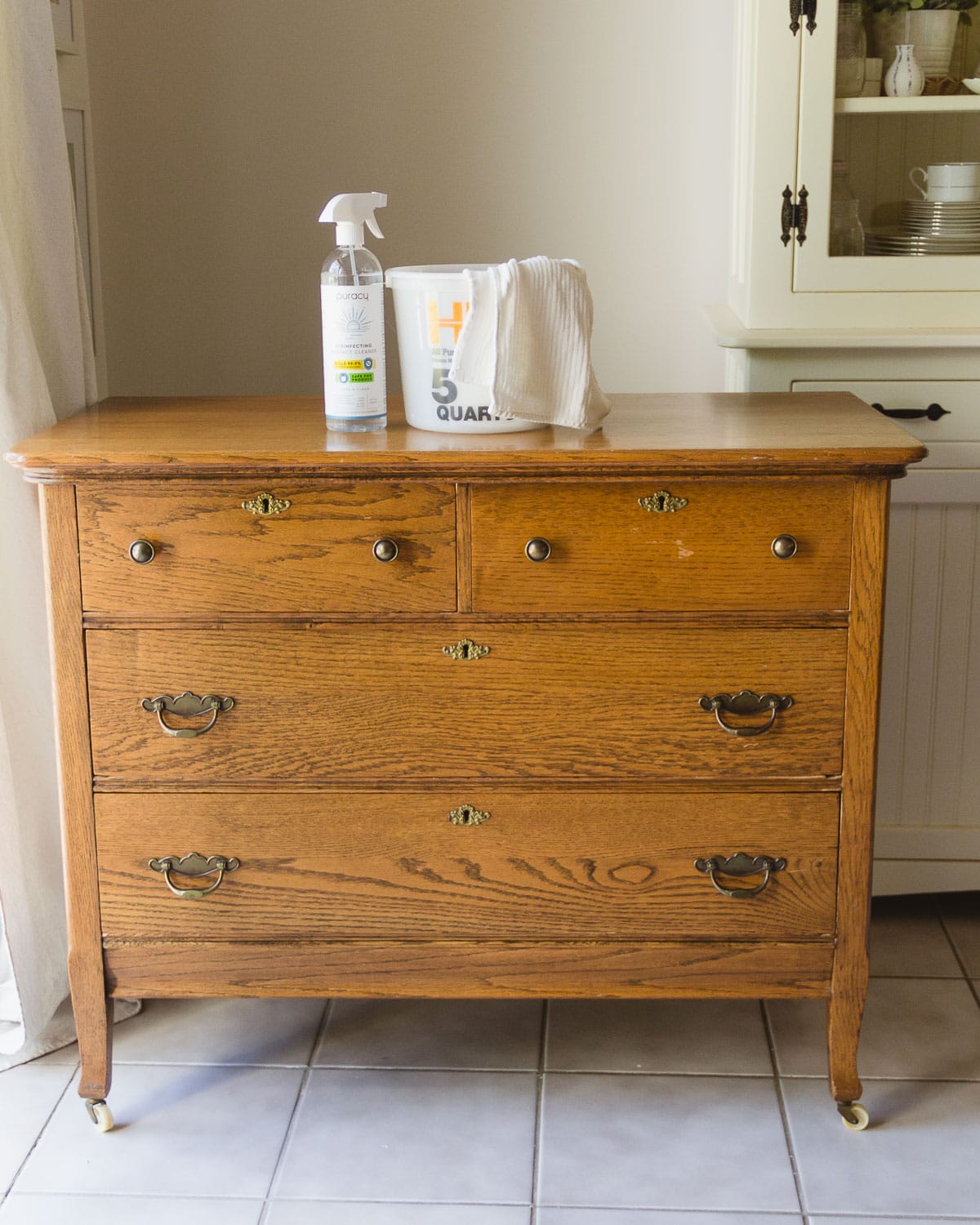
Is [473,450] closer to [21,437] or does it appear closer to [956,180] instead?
[21,437]

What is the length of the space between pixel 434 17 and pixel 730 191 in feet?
1.79

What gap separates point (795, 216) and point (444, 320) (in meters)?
0.63

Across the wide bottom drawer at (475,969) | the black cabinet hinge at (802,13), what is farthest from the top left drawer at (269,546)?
the black cabinet hinge at (802,13)

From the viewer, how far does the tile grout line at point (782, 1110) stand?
1565 millimetres

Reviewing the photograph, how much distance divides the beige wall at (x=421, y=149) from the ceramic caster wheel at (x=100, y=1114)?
48.5 inches

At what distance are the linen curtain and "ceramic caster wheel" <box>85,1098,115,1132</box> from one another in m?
0.20

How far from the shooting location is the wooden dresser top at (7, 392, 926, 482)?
4.79 feet

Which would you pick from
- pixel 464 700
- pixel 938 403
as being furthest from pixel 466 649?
pixel 938 403

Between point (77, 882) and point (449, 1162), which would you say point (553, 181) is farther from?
point (449, 1162)

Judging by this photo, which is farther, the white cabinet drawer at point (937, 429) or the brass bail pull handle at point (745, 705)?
the white cabinet drawer at point (937, 429)

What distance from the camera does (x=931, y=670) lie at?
2.01 meters

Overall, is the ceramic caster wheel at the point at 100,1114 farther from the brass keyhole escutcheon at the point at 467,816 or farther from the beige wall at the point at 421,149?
the beige wall at the point at 421,149

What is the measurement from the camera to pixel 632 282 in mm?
2184

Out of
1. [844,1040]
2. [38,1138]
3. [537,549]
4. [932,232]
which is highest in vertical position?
[932,232]
